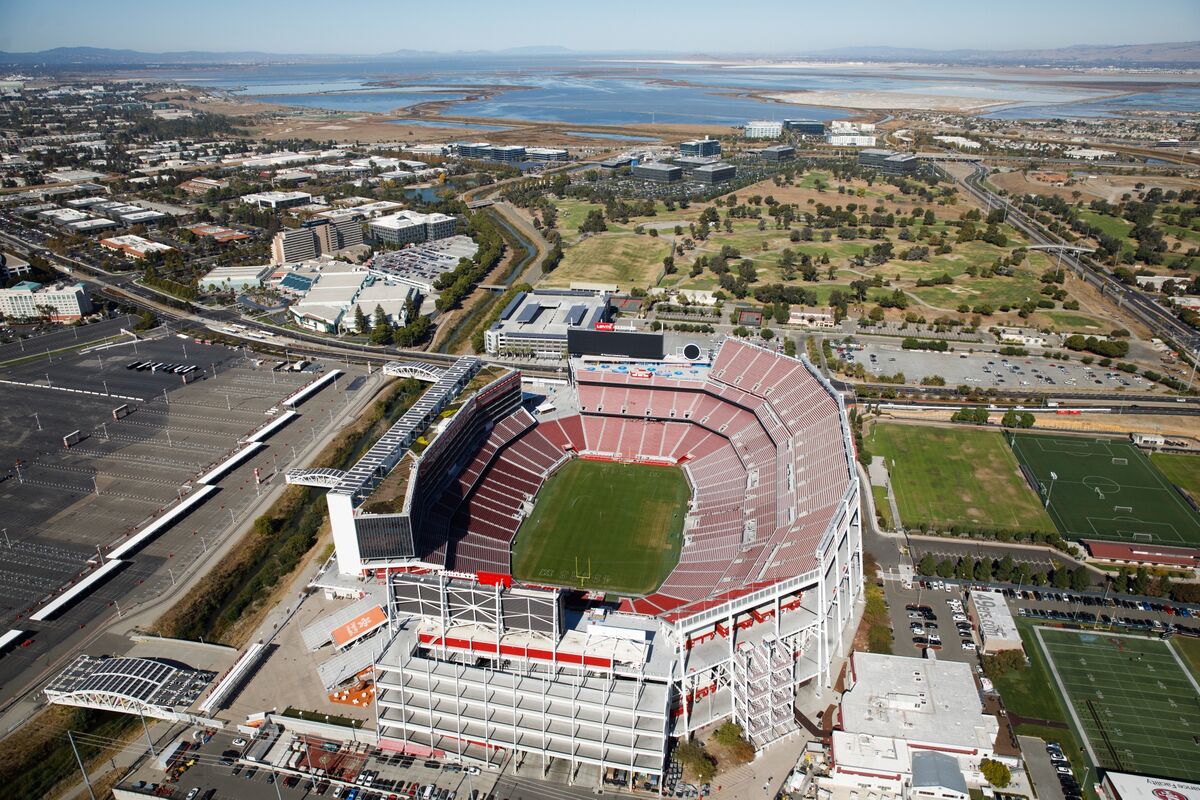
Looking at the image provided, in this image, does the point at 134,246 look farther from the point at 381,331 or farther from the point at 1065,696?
the point at 1065,696

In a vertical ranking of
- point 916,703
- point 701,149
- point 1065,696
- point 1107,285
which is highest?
point 701,149

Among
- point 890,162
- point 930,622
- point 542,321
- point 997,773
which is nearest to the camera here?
point 997,773

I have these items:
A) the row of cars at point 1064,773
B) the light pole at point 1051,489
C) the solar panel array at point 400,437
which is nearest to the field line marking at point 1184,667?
the row of cars at point 1064,773

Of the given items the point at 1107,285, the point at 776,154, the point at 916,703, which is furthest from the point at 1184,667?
the point at 776,154

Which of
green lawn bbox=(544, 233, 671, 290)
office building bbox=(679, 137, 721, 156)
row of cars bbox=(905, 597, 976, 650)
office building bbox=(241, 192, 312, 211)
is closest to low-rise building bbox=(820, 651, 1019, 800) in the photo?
row of cars bbox=(905, 597, 976, 650)

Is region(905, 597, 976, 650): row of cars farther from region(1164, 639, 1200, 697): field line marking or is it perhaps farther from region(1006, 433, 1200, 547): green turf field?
region(1006, 433, 1200, 547): green turf field

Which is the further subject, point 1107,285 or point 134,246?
point 134,246

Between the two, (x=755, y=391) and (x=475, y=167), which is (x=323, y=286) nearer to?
(x=755, y=391)
